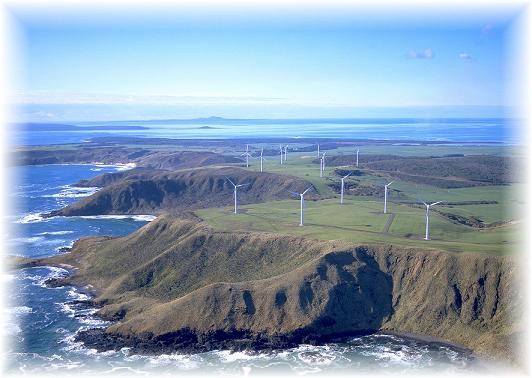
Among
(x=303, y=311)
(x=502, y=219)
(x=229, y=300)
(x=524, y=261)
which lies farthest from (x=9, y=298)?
(x=502, y=219)

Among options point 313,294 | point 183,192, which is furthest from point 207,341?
point 183,192

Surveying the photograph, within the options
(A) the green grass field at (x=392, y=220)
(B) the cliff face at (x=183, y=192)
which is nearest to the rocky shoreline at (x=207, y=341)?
(A) the green grass field at (x=392, y=220)

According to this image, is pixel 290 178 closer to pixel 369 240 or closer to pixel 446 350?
pixel 369 240

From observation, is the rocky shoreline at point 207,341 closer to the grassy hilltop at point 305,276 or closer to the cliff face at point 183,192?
the grassy hilltop at point 305,276

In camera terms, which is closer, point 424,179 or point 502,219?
point 502,219

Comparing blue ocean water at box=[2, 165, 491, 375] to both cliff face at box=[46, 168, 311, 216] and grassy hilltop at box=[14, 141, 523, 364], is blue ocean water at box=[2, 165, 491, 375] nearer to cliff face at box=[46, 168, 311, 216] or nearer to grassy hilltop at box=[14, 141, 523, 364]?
grassy hilltop at box=[14, 141, 523, 364]

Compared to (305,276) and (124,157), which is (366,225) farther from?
(124,157)

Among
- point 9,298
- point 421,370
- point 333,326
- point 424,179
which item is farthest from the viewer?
point 424,179
